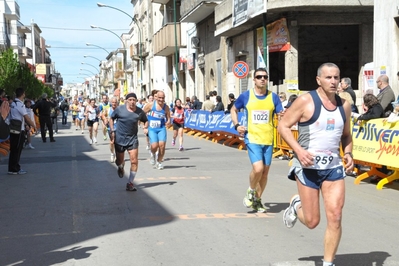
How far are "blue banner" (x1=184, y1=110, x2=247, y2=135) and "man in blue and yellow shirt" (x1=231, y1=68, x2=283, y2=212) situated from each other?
9.53 m

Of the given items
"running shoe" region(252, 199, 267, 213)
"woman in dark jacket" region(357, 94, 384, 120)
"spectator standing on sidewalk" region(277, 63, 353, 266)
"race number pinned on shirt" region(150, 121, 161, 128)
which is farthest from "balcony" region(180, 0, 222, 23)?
"spectator standing on sidewalk" region(277, 63, 353, 266)

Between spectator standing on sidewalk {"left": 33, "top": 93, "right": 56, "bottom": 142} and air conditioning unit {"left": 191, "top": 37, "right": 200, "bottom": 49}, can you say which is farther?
air conditioning unit {"left": 191, "top": 37, "right": 200, "bottom": 49}

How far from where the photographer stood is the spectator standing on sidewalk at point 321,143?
517 centimetres

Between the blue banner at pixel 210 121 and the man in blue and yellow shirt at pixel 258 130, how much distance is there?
31.3ft

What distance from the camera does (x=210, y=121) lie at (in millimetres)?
22875

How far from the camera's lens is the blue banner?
2003 centimetres

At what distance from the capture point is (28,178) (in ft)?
41.3

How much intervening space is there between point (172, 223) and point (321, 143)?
2960 millimetres

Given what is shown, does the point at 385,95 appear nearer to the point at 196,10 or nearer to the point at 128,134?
the point at 128,134

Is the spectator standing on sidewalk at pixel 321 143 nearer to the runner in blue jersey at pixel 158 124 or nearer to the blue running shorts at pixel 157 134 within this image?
the runner in blue jersey at pixel 158 124

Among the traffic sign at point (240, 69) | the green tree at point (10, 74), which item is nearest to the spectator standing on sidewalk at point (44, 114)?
the traffic sign at point (240, 69)

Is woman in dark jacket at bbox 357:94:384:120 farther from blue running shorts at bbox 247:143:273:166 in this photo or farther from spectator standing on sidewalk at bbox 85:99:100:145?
spectator standing on sidewalk at bbox 85:99:100:145

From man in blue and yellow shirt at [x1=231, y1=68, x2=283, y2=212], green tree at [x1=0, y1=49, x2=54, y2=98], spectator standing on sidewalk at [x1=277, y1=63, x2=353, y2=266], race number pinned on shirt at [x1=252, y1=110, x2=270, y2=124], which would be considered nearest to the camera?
spectator standing on sidewalk at [x1=277, y1=63, x2=353, y2=266]

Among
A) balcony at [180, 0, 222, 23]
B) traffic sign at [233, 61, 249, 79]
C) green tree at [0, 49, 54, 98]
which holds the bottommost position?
traffic sign at [233, 61, 249, 79]
